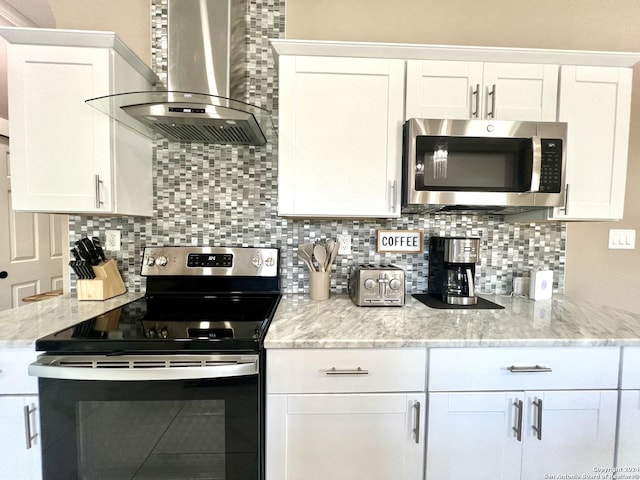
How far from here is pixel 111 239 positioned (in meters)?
1.66

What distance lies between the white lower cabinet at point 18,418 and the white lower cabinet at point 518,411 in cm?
136

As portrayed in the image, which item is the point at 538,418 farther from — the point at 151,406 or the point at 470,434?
the point at 151,406

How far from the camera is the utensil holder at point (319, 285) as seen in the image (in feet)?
5.11

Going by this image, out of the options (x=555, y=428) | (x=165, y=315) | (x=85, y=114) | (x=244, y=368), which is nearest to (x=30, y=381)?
(x=165, y=315)

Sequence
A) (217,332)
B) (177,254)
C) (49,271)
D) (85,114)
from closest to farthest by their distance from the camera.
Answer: (217,332) < (85,114) < (177,254) < (49,271)

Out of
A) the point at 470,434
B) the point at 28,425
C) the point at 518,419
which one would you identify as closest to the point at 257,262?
the point at 28,425

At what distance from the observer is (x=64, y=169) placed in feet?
4.34

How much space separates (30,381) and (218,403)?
→ 25.0 inches

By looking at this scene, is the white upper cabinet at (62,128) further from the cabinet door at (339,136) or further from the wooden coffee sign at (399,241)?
the wooden coffee sign at (399,241)

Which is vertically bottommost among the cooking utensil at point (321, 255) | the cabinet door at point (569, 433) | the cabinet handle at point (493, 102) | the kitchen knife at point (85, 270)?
the cabinet door at point (569, 433)

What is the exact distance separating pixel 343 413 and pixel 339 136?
3.75ft

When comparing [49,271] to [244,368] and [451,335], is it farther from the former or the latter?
[451,335]

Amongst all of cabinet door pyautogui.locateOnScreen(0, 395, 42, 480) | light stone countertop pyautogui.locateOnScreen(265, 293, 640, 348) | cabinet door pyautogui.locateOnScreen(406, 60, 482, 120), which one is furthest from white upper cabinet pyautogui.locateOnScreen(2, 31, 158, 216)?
cabinet door pyautogui.locateOnScreen(406, 60, 482, 120)

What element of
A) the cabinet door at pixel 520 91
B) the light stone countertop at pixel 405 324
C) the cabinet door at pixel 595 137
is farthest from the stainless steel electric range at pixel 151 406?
the cabinet door at pixel 595 137
